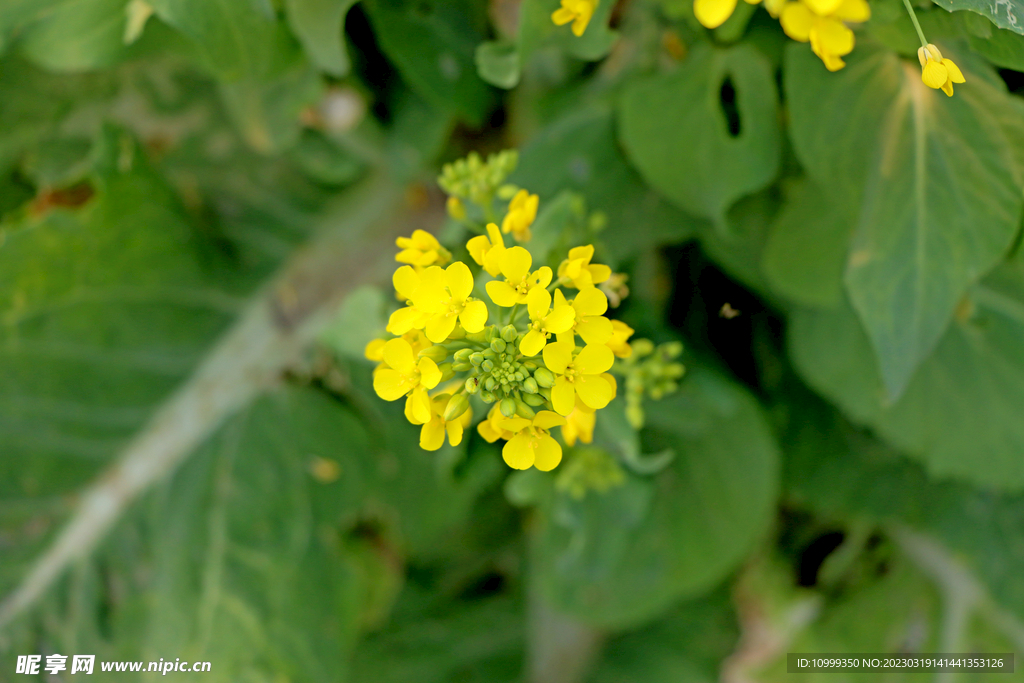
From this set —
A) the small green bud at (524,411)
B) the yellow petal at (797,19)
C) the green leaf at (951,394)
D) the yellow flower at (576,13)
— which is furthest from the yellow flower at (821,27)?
the green leaf at (951,394)

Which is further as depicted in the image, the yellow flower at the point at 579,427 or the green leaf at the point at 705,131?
the green leaf at the point at 705,131

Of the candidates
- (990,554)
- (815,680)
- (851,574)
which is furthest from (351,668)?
(990,554)

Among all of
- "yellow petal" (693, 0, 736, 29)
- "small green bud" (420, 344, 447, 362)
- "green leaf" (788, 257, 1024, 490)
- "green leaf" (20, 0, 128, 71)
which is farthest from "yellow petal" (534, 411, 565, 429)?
"green leaf" (20, 0, 128, 71)

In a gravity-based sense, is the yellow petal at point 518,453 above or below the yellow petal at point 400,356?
below

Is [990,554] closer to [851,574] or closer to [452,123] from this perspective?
[851,574]

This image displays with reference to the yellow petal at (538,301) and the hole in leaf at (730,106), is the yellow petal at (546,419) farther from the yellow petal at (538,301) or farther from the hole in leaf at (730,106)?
the hole in leaf at (730,106)

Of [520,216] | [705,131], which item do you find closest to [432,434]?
[520,216]
